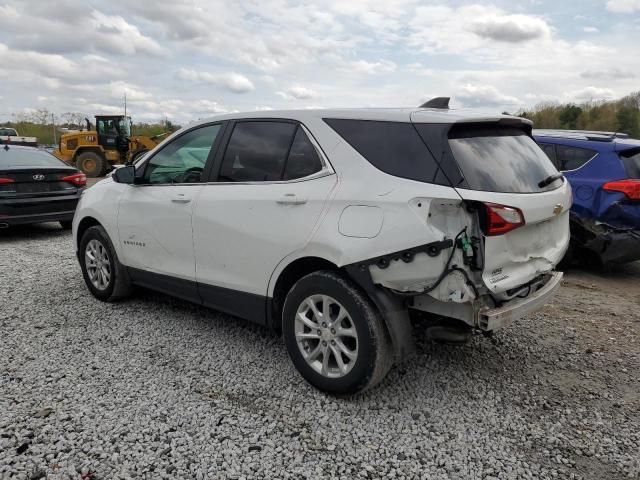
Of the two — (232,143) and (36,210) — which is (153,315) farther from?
(36,210)

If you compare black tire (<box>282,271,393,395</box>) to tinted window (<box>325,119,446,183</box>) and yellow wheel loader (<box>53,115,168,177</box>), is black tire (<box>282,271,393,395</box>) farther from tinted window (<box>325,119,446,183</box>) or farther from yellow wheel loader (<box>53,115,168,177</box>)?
yellow wheel loader (<box>53,115,168,177</box>)

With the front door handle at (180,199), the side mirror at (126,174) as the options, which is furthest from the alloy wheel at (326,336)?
the side mirror at (126,174)

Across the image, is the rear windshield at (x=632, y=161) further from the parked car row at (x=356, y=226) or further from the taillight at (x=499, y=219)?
the taillight at (x=499, y=219)

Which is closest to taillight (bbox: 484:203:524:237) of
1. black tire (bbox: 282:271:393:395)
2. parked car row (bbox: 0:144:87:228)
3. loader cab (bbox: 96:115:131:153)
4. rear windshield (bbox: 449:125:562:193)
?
rear windshield (bbox: 449:125:562:193)

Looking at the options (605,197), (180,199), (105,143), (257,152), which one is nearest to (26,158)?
(180,199)

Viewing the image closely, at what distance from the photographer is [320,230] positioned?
10.3 feet

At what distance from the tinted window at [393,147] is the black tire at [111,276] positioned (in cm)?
267

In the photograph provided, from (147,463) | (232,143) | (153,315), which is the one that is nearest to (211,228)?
(232,143)

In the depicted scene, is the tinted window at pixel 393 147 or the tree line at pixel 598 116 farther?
the tree line at pixel 598 116

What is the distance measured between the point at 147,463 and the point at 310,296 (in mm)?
1287

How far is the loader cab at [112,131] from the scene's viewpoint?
21.1m

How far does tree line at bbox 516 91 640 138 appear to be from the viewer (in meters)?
32.5

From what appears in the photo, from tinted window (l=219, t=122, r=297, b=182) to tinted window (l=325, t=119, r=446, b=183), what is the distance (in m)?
0.44

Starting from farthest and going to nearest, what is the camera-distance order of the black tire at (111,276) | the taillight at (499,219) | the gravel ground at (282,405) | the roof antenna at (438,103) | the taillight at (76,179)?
the taillight at (76,179) < the black tire at (111,276) < the roof antenna at (438,103) < the taillight at (499,219) < the gravel ground at (282,405)
